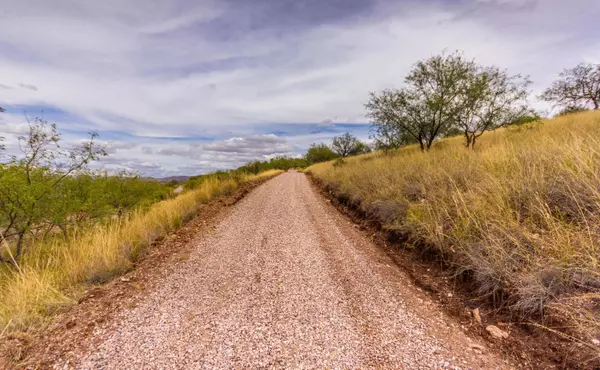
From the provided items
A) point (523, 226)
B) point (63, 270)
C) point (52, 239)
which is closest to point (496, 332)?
point (523, 226)

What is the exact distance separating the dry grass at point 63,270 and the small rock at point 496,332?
4798mm

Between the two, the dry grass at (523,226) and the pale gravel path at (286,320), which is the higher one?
the dry grass at (523,226)

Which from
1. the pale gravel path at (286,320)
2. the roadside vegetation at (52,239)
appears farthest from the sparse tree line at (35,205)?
the pale gravel path at (286,320)

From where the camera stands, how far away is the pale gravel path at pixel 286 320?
226 cm

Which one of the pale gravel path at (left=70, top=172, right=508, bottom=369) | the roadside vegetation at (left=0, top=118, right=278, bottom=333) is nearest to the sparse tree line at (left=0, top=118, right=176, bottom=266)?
the roadside vegetation at (left=0, top=118, right=278, bottom=333)

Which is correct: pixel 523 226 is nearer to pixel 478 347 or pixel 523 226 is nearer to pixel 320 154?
pixel 478 347

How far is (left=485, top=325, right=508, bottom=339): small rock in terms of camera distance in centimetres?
250

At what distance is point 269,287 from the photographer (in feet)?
11.7

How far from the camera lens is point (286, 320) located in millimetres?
2799

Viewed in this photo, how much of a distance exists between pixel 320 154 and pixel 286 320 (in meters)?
66.5

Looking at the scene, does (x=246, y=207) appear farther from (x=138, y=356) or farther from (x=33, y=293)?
(x=138, y=356)

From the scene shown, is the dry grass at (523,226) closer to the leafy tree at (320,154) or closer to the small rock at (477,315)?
the small rock at (477,315)

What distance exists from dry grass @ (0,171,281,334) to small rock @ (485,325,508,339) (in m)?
4.80

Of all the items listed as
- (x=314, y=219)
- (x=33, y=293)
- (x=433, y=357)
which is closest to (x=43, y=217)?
(x=33, y=293)
